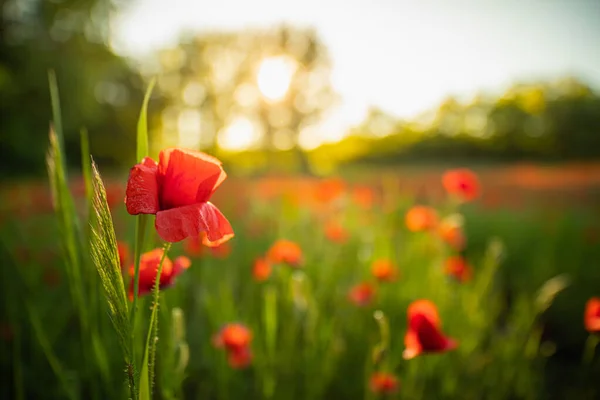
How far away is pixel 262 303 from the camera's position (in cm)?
205

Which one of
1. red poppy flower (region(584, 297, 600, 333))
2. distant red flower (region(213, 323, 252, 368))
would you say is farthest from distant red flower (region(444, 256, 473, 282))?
distant red flower (region(213, 323, 252, 368))

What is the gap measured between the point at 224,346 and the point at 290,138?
2055 centimetres

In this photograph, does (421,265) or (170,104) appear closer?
(421,265)

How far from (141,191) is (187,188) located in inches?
2.3

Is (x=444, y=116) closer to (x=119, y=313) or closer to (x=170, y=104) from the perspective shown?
(x=170, y=104)

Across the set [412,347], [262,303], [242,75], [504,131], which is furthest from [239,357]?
[242,75]

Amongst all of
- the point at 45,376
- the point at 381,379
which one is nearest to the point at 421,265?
the point at 381,379

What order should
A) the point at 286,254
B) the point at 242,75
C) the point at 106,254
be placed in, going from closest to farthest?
1. the point at 106,254
2. the point at 286,254
3. the point at 242,75

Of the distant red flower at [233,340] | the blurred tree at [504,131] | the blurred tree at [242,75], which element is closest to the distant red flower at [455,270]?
the distant red flower at [233,340]

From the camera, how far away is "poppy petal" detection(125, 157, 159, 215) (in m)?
0.46

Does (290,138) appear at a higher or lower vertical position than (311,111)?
lower

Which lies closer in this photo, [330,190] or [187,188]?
[187,188]

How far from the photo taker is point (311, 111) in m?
22.4

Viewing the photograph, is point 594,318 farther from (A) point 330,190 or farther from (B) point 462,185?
(A) point 330,190
